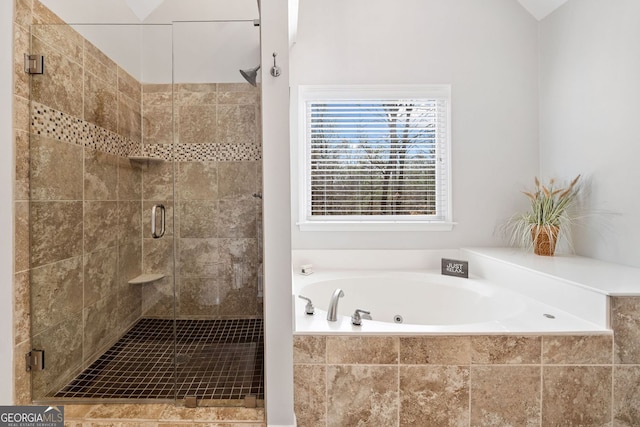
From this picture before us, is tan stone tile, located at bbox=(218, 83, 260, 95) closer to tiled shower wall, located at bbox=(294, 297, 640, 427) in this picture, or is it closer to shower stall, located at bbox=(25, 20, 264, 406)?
shower stall, located at bbox=(25, 20, 264, 406)

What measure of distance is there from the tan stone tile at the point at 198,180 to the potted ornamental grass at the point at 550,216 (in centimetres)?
213

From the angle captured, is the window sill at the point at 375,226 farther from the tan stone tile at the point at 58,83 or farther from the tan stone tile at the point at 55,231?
the tan stone tile at the point at 58,83

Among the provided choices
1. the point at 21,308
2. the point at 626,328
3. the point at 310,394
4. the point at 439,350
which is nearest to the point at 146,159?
the point at 21,308

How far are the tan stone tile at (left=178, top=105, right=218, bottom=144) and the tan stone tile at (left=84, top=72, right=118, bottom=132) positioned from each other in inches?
17.3

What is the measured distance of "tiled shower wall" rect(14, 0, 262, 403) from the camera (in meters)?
1.47

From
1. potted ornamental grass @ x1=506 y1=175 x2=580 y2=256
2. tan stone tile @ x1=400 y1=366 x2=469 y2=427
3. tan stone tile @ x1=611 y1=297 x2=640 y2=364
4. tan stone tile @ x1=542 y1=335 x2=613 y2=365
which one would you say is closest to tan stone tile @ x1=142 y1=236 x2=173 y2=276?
tan stone tile @ x1=400 y1=366 x2=469 y2=427

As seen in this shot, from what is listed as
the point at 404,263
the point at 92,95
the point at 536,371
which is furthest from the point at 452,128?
the point at 92,95

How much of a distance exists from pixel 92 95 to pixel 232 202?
3.28 feet

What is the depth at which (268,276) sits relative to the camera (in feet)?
4.22

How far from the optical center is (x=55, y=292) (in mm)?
1527

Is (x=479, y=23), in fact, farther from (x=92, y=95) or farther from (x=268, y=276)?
(x=92, y=95)

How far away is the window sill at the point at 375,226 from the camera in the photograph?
235 cm

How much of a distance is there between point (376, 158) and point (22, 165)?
2.11 meters

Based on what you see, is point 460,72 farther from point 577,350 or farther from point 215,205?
point 215,205
